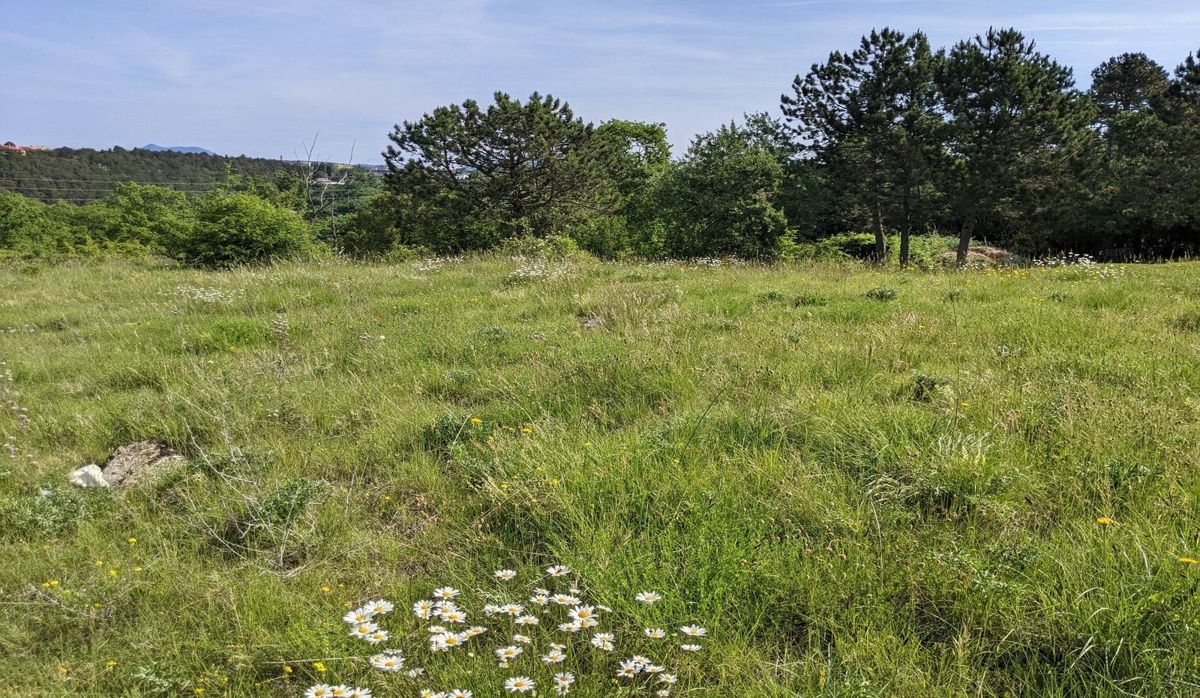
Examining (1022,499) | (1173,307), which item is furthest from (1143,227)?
(1022,499)

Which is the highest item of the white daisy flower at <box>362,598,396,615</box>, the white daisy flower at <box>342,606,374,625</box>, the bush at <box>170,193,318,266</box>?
the bush at <box>170,193,318,266</box>

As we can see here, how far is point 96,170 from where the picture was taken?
133 m

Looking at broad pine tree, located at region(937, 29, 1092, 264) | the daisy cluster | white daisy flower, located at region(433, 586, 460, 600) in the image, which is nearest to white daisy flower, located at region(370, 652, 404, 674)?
the daisy cluster

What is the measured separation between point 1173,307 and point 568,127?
30.1 meters

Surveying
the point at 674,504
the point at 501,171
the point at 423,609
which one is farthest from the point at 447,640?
the point at 501,171

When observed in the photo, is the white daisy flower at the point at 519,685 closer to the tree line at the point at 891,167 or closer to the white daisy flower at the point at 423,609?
the white daisy flower at the point at 423,609

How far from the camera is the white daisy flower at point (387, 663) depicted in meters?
2.13

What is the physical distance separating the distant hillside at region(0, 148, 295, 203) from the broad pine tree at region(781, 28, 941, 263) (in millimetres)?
96280

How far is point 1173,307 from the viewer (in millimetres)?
6664

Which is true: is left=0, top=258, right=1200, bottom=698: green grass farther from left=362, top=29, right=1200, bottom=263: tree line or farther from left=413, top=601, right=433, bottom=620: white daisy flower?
left=362, top=29, right=1200, bottom=263: tree line

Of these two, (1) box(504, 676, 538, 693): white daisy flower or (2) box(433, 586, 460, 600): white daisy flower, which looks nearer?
(1) box(504, 676, 538, 693): white daisy flower

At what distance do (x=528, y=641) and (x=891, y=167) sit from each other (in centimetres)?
3529

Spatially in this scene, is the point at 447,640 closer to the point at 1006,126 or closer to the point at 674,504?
the point at 674,504

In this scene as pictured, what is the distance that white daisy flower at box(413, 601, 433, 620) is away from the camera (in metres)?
2.35
